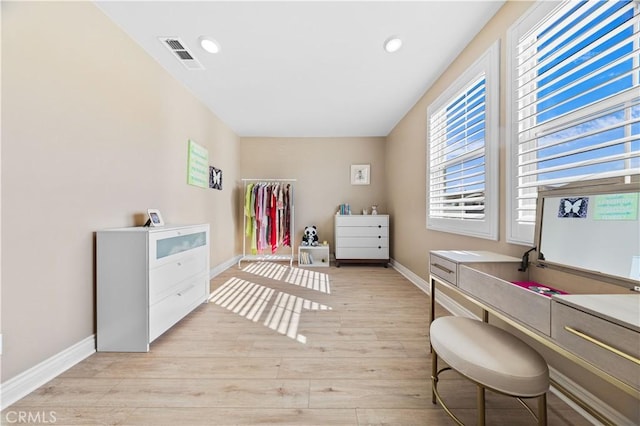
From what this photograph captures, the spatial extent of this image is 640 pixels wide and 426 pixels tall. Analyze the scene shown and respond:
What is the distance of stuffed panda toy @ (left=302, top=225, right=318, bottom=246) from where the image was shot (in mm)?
4176

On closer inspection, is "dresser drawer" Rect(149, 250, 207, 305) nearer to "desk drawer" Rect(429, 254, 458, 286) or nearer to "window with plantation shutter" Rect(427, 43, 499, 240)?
"desk drawer" Rect(429, 254, 458, 286)

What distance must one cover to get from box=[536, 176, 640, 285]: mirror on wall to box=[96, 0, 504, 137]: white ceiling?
57.7 inches

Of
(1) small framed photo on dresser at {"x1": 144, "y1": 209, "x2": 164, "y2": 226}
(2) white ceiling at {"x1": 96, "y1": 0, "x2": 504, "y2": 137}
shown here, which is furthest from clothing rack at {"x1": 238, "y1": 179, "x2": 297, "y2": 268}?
(1) small framed photo on dresser at {"x1": 144, "y1": 209, "x2": 164, "y2": 226}

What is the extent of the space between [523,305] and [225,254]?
3.74m

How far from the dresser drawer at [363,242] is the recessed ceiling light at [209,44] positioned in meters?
2.94

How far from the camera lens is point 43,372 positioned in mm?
1296

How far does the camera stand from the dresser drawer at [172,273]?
5.36 feet

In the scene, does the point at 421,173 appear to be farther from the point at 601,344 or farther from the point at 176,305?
the point at 176,305

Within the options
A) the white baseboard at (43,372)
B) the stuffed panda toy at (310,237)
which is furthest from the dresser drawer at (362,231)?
the white baseboard at (43,372)

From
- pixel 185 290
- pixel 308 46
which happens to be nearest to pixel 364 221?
pixel 308 46

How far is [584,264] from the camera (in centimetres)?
104

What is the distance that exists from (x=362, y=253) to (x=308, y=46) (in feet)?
9.71

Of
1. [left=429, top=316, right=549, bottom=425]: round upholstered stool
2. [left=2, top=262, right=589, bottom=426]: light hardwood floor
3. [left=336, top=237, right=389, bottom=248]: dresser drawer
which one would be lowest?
[left=2, top=262, right=589, bottom=426]: light hardwood floor

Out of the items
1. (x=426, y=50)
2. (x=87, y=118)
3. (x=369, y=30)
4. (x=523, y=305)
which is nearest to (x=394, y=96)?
(x=426, y=50)
